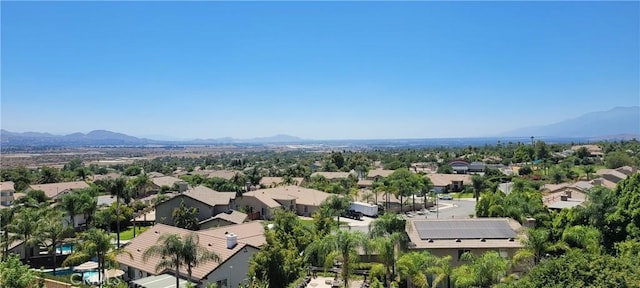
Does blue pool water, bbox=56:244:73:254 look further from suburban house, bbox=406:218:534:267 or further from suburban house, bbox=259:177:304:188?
suburban house, bbox=259:177:304:188

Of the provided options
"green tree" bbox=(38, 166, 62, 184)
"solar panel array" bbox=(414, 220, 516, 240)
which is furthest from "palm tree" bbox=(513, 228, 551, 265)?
"green tree" bbox=(38, 166, 62, 184)

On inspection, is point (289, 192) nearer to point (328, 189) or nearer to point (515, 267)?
point (328, 189)

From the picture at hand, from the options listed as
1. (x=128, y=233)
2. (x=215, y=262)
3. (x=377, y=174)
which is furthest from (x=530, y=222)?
(x=377, y=174)

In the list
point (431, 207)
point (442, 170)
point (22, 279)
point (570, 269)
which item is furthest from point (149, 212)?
point (442, 170)

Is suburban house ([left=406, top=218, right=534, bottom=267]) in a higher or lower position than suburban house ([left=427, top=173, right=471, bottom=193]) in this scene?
higher

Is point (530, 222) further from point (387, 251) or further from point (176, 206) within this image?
point (176, 206)

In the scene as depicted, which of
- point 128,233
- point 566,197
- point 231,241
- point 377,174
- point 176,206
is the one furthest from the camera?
point 377,174
